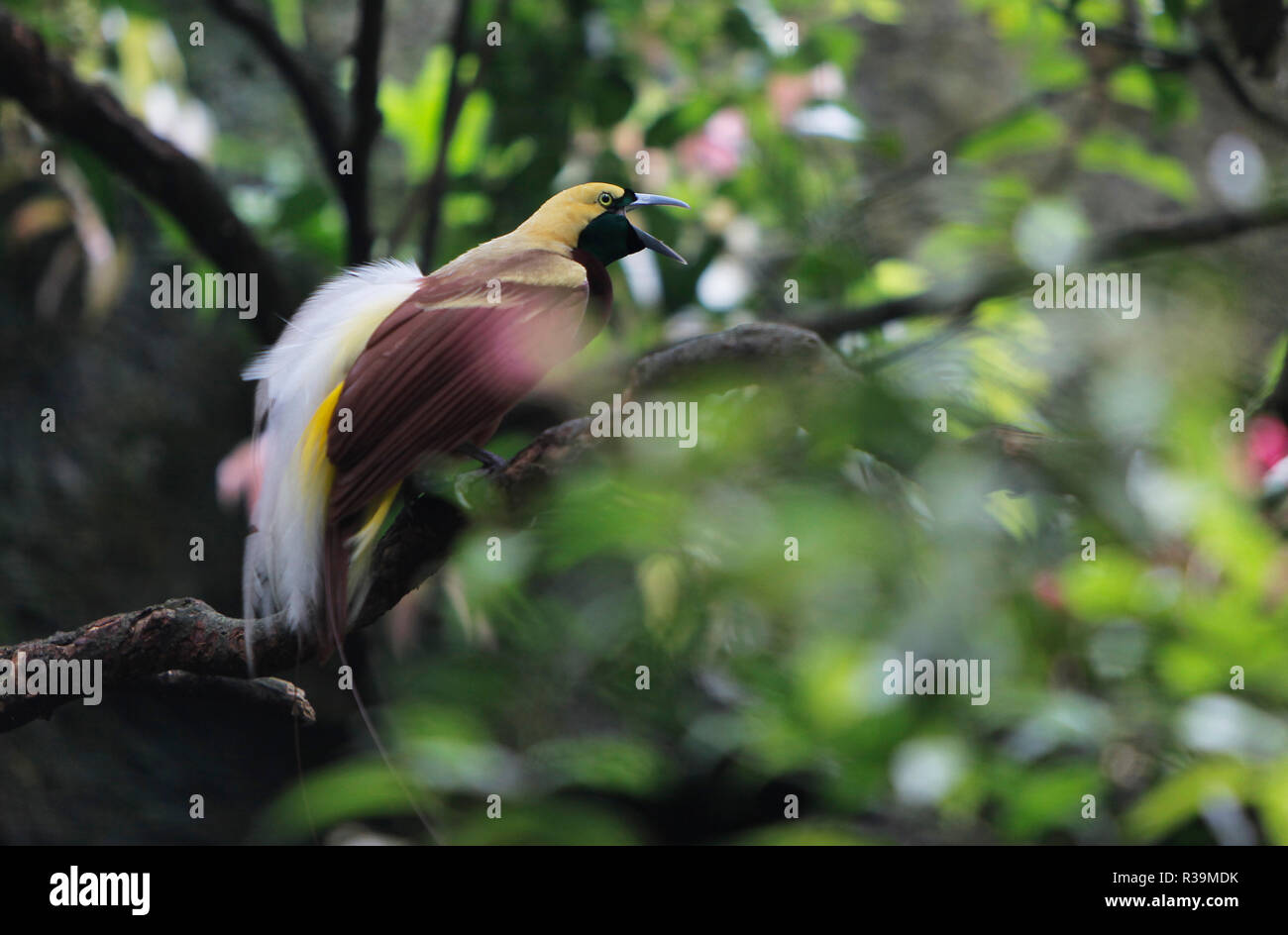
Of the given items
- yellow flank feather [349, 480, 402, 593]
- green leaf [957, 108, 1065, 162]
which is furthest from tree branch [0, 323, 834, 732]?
green leaf [957, 108, 1065, 162]

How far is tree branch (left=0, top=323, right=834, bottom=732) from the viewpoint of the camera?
2.50 ft

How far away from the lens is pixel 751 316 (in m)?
1.70

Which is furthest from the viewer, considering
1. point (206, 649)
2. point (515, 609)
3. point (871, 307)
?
point (871, 307)

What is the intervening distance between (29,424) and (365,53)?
3.66 feet

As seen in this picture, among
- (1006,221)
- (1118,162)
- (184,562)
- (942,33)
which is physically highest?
(942,33)

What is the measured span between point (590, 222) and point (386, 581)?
0.32 metres

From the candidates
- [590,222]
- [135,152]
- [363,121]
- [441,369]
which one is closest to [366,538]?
[441,369]

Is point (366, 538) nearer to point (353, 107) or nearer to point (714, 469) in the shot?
point (714, 469)

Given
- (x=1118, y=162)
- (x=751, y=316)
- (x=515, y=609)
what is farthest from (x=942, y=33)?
(x=515, y=609)

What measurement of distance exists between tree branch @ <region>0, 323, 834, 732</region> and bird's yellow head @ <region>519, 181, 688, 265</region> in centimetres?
10

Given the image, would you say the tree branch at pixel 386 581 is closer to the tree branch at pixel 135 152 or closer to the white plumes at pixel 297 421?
the white plumes at pixel 297 421

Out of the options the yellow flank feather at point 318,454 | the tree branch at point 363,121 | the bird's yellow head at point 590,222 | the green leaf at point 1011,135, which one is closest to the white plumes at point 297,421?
the yellow flank feather at point 318,454

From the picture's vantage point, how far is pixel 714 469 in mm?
1014
